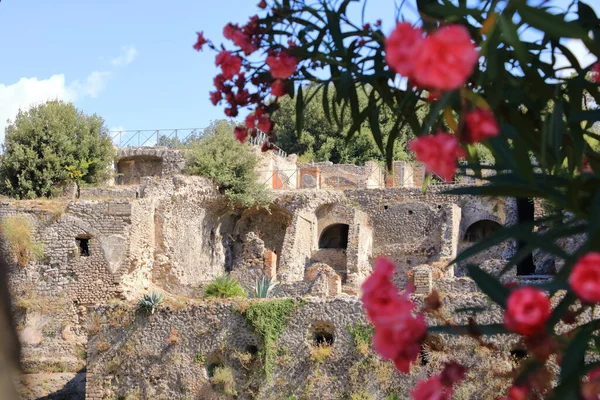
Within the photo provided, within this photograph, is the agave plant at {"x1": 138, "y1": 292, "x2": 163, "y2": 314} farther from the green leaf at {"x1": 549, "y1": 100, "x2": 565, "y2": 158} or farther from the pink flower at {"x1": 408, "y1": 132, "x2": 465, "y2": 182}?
the pink flower at {"x1": 408, "y1": 132, "x2": 465, "y2": 182}

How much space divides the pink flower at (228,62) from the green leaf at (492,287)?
217cm

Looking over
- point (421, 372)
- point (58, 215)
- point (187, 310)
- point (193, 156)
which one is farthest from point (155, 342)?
point (193, 156)

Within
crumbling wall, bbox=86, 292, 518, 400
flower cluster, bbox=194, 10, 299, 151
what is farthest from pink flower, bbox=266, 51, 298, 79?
crumbling wall, bbox=86, 292, 518, 400

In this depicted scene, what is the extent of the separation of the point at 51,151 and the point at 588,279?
29.9m

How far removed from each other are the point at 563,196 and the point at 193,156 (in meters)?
27.3

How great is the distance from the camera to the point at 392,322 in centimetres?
357

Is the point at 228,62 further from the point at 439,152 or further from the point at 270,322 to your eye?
the point at 270,322

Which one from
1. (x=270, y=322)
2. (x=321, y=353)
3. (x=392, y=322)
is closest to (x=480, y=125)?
(x=392, y=322)

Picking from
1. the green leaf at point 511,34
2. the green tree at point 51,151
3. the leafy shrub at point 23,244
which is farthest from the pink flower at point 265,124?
the green tree at point 51,151

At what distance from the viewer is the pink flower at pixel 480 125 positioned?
3.48 m

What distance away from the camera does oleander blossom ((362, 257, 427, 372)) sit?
358 centimetres

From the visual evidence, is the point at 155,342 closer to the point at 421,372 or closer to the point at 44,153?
the point at 421,372

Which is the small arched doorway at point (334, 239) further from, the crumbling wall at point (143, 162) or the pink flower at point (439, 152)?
the pink flower at point (439, 152)

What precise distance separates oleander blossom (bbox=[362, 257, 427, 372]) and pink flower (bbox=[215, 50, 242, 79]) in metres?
2.21
